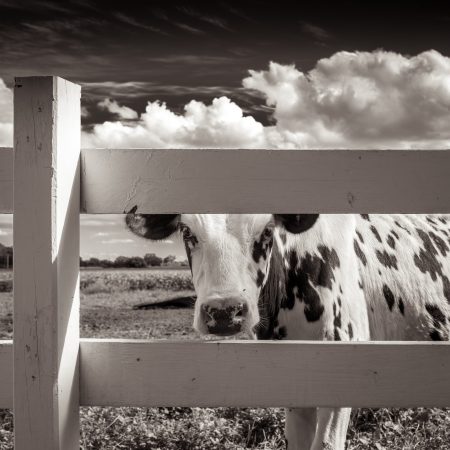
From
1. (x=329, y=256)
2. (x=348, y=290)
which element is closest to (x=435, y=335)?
(x=348, y=290)

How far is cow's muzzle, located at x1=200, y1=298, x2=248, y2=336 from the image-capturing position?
9.51ft

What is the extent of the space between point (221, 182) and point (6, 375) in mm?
1016

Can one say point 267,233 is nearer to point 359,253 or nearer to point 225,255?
point 225,255

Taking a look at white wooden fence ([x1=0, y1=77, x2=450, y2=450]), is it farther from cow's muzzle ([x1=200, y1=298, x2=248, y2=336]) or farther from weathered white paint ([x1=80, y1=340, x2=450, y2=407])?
cow's muzzle ([x1=200, y1=298, x2=248, y2=336])

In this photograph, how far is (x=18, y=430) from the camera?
6.95 ft

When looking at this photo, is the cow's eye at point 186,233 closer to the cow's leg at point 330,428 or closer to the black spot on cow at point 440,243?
the cow's leg at point 330,428

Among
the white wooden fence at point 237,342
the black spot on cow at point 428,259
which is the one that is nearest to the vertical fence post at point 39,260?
the white wooden fence at point 237,342

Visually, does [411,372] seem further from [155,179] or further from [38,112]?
[38,112]

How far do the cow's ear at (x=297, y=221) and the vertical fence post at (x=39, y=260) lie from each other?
4.77 feet

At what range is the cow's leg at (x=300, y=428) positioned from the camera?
4.04m

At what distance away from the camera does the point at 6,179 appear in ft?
7.36

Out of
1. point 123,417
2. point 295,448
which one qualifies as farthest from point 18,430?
point 123,417

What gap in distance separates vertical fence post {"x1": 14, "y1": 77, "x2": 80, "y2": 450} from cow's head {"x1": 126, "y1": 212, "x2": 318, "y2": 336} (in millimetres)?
943

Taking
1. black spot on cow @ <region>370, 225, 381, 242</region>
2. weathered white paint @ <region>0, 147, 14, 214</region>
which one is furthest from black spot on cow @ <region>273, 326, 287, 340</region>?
weathered white paint @ <region>0, 147, 14, 214</region>
